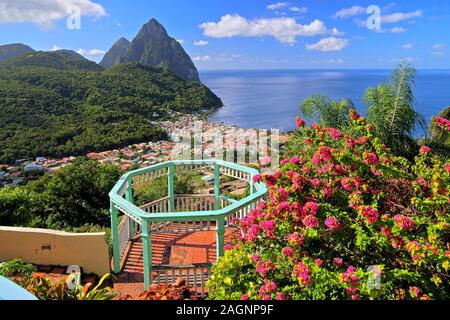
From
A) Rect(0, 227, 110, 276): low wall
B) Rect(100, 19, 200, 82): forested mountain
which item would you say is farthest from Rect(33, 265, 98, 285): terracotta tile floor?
Rect(100, 19, 200, 82): forested mountain

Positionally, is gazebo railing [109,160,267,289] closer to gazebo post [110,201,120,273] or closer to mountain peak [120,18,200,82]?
gazebo post [110,201,120,273]

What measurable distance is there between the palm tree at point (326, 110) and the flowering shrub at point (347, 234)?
546cm

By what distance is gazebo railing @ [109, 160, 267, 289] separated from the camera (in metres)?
4.61

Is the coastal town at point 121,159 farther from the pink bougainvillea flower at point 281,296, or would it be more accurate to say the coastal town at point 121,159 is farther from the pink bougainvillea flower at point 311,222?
the pink bougainvillea flower at point 281,296

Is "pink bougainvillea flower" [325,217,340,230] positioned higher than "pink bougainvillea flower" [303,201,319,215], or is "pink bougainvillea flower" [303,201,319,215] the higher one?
"pink bougainvillea flower" [303,201,319,215]

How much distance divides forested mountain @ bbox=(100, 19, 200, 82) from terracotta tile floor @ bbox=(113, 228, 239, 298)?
135 m

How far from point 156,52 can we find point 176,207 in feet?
460

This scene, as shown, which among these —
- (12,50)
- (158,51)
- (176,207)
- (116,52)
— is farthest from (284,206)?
(116,52)

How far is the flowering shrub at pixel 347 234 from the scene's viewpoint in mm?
2436

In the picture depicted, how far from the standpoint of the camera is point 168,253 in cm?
583

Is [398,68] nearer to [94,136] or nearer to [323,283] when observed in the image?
[323,283]

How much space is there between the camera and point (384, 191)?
3.07 metres

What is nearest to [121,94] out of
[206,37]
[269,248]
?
[206,37]
